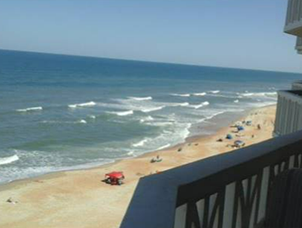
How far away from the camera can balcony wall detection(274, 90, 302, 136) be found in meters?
11.6

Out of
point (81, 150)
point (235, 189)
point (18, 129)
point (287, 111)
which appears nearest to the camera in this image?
point (235, 189)

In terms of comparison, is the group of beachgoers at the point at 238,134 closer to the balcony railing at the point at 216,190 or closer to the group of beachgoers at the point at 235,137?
the group of beachgoers at the point at 235,137

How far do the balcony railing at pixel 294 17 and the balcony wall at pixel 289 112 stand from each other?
8.60 ft

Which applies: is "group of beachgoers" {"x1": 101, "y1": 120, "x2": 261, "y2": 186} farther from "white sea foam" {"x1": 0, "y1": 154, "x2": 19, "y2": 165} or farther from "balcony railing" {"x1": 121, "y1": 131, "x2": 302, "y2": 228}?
"balcony railing" {"x1": 121, "y1": 131, "x2": 302, "y2": 228}

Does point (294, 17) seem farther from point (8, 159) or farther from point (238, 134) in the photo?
point (238, 134)

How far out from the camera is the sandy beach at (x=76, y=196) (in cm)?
2227

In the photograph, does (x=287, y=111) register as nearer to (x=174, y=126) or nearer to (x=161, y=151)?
(x=161, y=151)

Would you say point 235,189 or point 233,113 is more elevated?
point 235,189

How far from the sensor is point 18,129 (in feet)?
144

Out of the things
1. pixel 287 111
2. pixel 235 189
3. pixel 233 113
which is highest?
pixel 235 189

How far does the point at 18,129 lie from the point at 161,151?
14.4 meters

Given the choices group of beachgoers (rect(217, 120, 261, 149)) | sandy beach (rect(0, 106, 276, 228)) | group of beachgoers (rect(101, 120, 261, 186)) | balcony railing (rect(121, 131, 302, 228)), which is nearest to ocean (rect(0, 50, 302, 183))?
sandy beach (rect(0, 106, 276, 228))

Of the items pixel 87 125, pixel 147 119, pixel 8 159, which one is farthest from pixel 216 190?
pixel 147 119

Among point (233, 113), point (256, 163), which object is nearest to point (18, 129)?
point (233, 113)
